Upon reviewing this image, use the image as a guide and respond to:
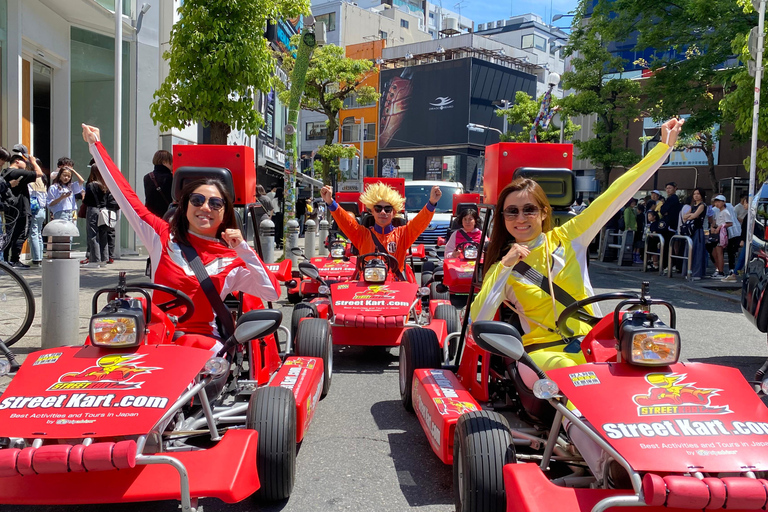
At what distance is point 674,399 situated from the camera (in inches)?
102

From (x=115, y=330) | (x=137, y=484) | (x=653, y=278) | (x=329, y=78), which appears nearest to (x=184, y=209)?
(x=115, y=330)

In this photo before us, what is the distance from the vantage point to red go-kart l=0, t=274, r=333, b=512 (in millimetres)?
2492

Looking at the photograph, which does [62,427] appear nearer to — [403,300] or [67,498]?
[67,498]

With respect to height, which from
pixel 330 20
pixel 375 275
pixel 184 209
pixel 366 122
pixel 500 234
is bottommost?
pixel 375 275

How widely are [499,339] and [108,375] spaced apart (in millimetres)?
1702

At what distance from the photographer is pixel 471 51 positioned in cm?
5462

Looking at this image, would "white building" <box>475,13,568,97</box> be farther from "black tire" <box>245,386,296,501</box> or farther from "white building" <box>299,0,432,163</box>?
"black tire" <box>245,386,296,501</box>

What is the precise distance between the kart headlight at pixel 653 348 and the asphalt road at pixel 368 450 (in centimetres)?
126

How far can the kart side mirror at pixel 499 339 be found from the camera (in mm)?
2773

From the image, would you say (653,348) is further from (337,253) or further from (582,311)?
(337,253)

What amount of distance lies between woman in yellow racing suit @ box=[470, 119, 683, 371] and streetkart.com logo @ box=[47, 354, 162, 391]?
177 cm

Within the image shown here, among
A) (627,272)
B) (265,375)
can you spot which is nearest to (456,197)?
(627,272)

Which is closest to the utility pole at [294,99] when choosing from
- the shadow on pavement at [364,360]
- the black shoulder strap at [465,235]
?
the black shoulder strap at [465,235]

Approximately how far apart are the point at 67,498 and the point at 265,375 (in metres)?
1.91
